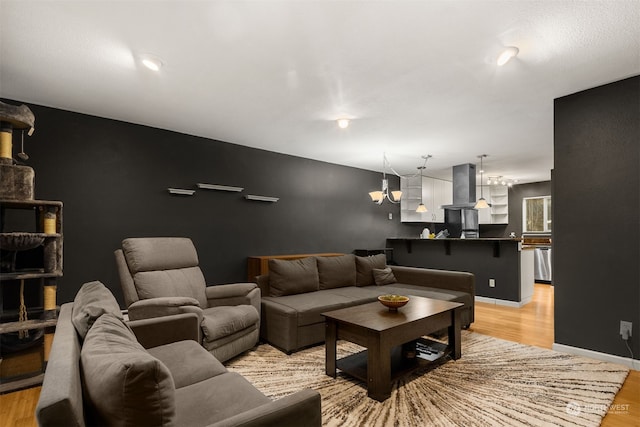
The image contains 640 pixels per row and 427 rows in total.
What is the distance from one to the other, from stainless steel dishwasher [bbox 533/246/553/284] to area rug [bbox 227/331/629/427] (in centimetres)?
513

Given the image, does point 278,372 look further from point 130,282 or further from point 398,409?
point 130,282

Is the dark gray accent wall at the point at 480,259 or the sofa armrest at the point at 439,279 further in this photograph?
the dark gray accent wall at the point at 480,259

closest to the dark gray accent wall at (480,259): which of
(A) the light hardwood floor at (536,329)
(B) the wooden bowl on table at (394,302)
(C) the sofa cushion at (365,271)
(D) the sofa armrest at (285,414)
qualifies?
(A) the light hardwood floor at (536,329)

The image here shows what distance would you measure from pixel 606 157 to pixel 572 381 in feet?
6.67

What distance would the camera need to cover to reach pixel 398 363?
2.74 metres

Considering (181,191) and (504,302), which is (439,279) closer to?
(504,302)

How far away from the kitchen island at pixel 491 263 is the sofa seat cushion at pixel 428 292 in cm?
184

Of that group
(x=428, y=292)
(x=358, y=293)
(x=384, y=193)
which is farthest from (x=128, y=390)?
(x=384, y=193)

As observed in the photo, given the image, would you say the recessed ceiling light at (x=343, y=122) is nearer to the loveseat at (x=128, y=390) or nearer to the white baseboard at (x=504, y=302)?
the loveseat at (x=128, y=390)

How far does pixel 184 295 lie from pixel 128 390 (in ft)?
8.11

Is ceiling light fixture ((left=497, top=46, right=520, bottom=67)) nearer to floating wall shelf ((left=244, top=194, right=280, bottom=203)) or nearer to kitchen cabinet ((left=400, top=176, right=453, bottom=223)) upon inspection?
floating wall shelf ((left=244, top=194, right=280, bottom=203))

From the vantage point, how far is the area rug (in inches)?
84.3

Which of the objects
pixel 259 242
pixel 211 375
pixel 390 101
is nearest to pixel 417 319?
pixel 211 375

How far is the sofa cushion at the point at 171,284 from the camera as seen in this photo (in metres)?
3.08
